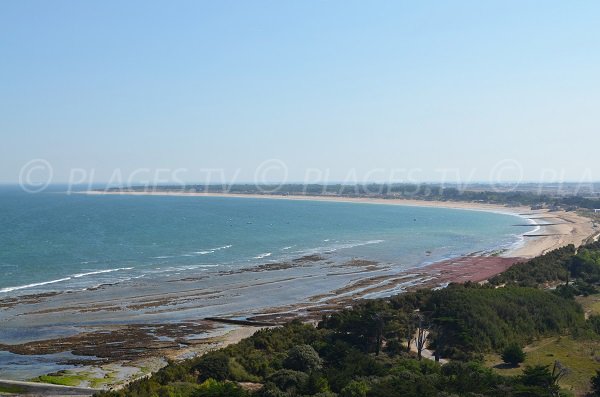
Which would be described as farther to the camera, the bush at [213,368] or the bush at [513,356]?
the bush at [513,356]

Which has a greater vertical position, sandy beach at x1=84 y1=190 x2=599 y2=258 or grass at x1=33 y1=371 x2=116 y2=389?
sandy beach at x1=84 y1=190 x2=599 y2=258

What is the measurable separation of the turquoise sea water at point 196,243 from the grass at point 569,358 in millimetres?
30260

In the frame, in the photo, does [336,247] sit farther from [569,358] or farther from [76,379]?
[76,379]

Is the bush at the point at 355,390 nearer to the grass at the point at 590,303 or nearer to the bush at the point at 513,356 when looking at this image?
the bush at the point at 513,356

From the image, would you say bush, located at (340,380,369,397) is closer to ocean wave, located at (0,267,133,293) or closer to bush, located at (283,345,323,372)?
bush, located at (283,345,323,372)

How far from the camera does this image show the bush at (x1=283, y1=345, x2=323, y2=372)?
22891mm

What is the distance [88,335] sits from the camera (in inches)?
1275

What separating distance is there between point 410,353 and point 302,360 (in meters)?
6.21

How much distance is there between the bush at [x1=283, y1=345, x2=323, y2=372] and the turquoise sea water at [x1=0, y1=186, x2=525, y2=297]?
2763cm

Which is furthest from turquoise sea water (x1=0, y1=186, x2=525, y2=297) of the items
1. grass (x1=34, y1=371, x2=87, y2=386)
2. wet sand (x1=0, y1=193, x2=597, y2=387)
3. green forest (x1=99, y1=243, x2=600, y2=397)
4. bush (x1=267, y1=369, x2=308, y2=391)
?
bush (x1=267, y1=369, x2=308, y2=391)

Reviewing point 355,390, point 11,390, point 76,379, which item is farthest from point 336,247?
point 355,390

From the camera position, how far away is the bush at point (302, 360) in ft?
75.1

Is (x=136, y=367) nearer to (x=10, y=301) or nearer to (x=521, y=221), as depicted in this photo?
(x=10, y=301)

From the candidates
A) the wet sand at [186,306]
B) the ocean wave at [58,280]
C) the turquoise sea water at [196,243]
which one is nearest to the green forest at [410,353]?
the wet sand at [186,306]
